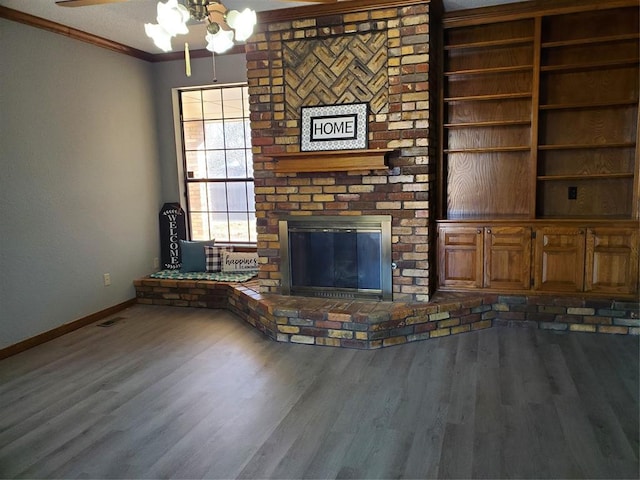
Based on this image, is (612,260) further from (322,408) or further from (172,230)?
(172,230)

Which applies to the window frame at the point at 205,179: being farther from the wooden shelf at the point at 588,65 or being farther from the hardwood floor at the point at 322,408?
the wooden shelf at the point at 588,65

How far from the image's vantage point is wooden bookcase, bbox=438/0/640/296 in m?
4.05

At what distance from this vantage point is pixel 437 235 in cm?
441

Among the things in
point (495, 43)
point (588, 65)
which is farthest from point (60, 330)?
point (588, 65)

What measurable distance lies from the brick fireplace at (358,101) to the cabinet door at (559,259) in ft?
3.08

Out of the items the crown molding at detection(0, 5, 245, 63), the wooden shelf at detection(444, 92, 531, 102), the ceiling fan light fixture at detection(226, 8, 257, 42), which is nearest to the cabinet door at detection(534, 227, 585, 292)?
the wooden shelf at detection(444, 92, 531, 102)

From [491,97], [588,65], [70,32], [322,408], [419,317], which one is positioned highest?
[70,32]

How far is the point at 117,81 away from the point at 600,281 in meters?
4.98

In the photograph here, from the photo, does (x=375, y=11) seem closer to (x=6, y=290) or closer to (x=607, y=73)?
(x=607, y=73)

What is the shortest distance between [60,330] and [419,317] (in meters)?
3.17

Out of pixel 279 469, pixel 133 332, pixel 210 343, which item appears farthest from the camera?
pixel 133 332

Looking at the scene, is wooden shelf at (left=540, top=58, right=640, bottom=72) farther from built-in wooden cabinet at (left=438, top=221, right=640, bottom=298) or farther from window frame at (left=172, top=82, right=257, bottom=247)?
window frame at (left=172, top=82, right=257, bottom=247)

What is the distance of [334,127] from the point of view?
4.13m

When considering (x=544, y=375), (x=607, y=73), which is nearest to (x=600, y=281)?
(x=544, y=375)
